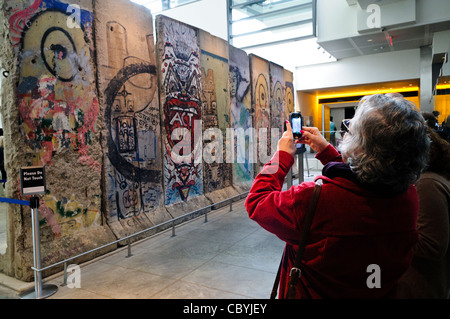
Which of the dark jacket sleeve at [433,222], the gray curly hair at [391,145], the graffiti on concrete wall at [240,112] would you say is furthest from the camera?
the graffiti on concrete wall at [240,112]

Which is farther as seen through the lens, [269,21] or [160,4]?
[160,4]

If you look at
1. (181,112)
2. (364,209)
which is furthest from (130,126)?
(364,209)

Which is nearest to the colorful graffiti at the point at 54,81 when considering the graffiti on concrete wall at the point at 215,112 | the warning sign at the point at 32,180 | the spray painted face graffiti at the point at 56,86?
the spray painted face graffiti at the point at 56,86

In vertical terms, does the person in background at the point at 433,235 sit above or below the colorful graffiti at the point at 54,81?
below

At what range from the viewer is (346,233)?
1.32m

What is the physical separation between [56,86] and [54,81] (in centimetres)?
7

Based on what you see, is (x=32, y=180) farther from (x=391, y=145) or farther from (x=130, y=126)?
(x=391, y=145)

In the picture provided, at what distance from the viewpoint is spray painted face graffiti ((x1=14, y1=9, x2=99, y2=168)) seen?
4082 millimetres

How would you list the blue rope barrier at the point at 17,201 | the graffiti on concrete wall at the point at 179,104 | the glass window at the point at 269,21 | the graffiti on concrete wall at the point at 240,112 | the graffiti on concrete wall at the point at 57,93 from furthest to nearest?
1. the glass window at the point at 269,21
2. the graffiti on concrete wall at the point at 240,112
3. the graffiti on concrete wall at the point at 179,104
4. the graffiti on concrete wall at the point at 57,93
5. the blue rope barrier at the point at 17,201

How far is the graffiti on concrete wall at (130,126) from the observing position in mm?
5164

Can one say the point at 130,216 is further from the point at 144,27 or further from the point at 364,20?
the point at 364,20

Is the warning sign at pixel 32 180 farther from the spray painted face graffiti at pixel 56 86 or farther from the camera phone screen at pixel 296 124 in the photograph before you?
the camera phone screen at pixel 296 124

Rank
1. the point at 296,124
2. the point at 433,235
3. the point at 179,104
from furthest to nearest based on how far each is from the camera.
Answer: the point at 179,104 → the point at 296,124 → the point at 433,235

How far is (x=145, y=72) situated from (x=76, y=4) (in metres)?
1.49
